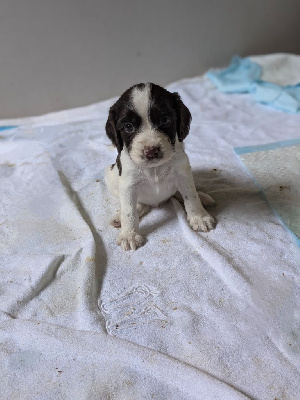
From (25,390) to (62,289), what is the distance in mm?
579

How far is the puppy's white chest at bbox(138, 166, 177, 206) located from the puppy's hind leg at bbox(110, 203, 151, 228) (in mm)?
93

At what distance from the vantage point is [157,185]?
2.43m

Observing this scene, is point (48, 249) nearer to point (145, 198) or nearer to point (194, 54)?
point (145, 198)

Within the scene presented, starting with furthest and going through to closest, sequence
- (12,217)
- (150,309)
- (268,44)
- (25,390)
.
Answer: (268,44), (12,217), (150,309), (25,390)

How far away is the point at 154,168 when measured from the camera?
7.72ft

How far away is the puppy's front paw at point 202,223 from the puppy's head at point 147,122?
50 cm

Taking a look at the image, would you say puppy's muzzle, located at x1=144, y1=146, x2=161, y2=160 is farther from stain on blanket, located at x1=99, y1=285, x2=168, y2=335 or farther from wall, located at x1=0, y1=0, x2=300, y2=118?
wall, located at x1=0, y1=0, x2=300, y2=118

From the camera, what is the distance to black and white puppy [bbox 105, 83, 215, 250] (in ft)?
6.90

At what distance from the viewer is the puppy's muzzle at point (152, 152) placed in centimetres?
206

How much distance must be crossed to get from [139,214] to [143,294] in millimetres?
674

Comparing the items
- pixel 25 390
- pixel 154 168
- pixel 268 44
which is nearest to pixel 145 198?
pixel 154 168

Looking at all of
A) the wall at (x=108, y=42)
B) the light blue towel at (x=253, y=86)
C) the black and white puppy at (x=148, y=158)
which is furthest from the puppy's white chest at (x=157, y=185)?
the wall at (x=108, y=42)

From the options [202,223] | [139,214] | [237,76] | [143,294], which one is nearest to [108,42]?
[237,76]

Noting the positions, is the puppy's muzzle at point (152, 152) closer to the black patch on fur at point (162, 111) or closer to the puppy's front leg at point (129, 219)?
the black patch on fur at point (162, 111)
